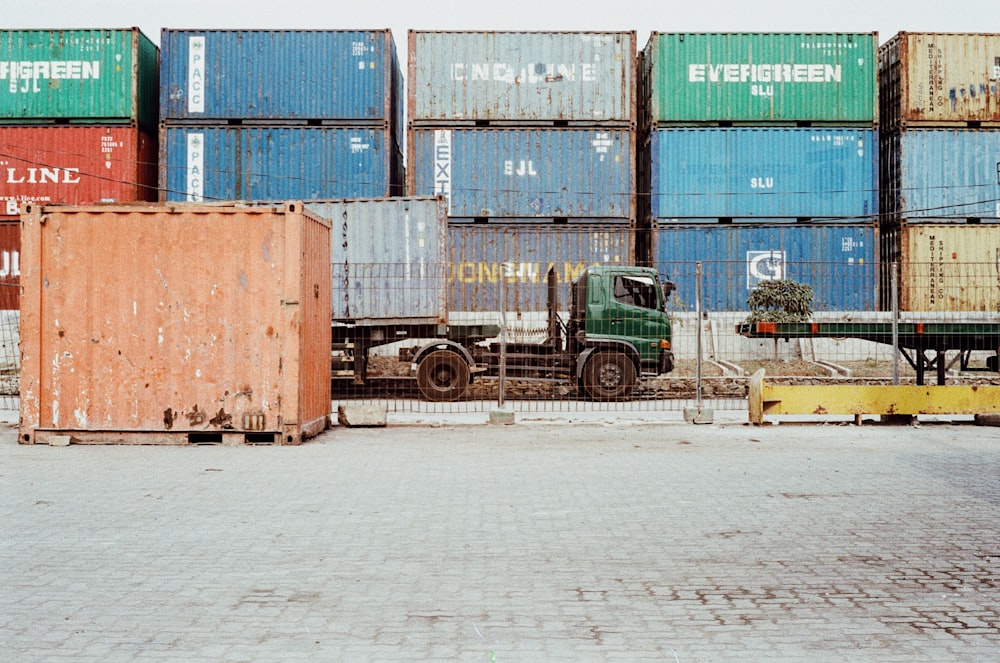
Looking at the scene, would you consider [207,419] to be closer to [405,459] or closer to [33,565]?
[405,459]

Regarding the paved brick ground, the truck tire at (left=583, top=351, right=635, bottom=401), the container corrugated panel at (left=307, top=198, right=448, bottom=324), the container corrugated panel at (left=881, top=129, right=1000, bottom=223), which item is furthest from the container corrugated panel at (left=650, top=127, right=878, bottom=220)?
the paved brick ground

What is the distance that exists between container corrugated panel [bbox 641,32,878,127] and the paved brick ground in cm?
1782

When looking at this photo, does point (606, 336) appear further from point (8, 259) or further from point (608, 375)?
point (8, 259)

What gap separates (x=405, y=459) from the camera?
911 centimetres

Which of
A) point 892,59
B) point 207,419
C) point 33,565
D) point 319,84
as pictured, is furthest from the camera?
point 892,59

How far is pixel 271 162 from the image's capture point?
2430cm

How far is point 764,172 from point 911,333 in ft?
41.5

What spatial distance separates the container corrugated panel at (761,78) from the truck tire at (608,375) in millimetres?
12182

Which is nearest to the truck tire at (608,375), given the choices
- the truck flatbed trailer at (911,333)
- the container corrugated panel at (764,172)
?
the truck flatbed trailer at (911,333)

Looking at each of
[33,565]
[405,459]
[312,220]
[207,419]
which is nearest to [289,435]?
[207,419]

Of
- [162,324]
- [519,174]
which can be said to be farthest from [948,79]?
[162,324]

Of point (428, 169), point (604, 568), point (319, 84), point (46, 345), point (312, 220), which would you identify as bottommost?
point (604, 568)

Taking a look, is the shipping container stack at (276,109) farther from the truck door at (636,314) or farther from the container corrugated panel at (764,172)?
the truck door at (636,314)

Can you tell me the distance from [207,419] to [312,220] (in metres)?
2.50
